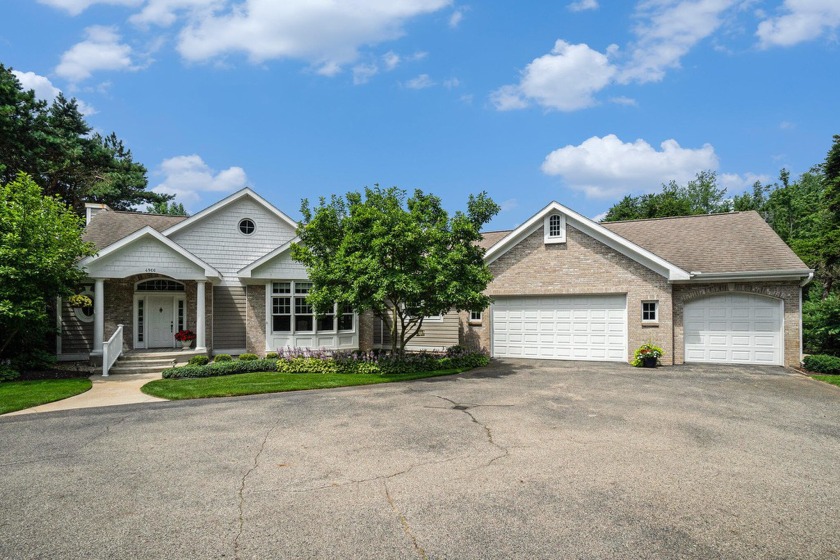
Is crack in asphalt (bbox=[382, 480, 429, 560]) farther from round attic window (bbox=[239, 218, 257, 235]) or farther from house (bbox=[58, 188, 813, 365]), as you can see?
round attic window (bbox=[239, 218, 257, 235])

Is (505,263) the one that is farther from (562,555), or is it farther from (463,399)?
(562,555)

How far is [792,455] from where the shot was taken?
20.7 feet

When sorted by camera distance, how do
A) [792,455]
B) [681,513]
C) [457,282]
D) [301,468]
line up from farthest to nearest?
[457,282] < [792,455] < [301,468] < [681,513]

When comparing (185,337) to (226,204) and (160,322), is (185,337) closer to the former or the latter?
(160,322)

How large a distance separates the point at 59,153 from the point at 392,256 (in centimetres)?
2790

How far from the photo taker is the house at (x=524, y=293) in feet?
51.4

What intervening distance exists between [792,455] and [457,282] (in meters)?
8.62

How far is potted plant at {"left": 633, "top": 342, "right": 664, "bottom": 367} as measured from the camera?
15375 mm

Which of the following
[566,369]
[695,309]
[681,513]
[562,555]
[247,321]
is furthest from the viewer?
[247,321]

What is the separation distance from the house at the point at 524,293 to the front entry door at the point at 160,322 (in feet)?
0.13

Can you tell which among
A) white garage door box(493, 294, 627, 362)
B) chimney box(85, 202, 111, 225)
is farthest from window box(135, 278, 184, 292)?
white garage door box(493, 294, 627, 362)

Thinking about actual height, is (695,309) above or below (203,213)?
below

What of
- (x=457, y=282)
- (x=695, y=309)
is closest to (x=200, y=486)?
(x=457, y=282)

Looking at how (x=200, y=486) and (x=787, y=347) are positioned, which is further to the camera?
(x=787, y=347)
